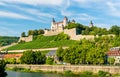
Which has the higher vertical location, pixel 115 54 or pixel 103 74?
pixel 115 54

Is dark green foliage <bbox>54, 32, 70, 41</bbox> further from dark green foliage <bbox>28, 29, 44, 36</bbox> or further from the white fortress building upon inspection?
the white fortress building

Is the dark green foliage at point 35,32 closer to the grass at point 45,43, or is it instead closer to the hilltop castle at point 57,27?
the hilltop castle at point 57,27

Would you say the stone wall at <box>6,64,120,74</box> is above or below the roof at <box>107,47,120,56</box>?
below

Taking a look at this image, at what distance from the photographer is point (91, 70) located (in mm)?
71125

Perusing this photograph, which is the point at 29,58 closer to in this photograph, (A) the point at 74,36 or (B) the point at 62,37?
(A) the point at 74,36

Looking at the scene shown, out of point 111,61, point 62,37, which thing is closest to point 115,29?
point 62,37

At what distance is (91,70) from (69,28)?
249 feet

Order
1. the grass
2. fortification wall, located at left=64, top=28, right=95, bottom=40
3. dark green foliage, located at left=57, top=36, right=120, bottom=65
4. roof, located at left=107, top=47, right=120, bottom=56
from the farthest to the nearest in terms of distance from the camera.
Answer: the grass, fortification wall, located at left=64, top=28, right=95, bottom=40, roof, located at left=107, top=47, right=120, bottom=56, dark green foliage, located at left=57, top=36, right=120, bottom=65

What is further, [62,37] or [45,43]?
[62,37]

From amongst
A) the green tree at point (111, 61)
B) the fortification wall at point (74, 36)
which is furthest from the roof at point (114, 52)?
the fortification wall at point (74, 36)

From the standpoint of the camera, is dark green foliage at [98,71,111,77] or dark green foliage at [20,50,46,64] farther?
dark green foliage at [20,50,46,64]

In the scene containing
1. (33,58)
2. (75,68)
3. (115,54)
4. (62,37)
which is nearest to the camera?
(75,68)

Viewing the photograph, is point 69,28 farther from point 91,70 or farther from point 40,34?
point 91,70

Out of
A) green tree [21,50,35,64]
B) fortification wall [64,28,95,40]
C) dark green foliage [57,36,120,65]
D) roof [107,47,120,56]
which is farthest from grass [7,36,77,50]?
dark green foliage [57,36,120,65]
